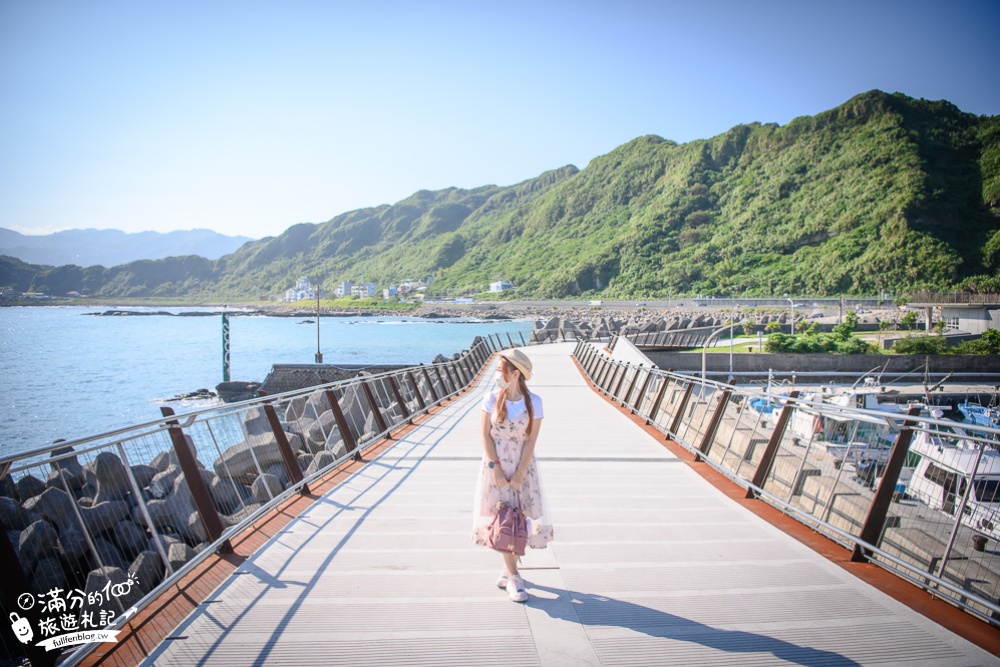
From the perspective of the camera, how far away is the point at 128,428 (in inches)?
163

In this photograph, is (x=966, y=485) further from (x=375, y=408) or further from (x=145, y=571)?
(x=375, y=408)

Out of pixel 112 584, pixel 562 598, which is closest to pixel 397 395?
pixel 112 584

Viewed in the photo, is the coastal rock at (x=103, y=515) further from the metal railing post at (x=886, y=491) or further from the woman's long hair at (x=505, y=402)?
the metal railing post at (x=886, y=491)

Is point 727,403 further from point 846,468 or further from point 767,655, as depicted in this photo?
point 767,655

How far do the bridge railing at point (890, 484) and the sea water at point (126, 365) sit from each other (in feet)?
49.3

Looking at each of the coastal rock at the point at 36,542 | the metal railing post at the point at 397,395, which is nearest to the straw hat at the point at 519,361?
the coastal rock at the point at 36,542

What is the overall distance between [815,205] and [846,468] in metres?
153

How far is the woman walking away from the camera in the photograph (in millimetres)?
4211

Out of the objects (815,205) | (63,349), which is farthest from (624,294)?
(63,349)

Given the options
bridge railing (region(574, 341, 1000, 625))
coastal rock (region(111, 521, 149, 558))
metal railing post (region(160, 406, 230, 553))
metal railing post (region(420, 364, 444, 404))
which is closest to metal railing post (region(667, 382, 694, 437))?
bridge railing (region(574, 341, 1000, 625))

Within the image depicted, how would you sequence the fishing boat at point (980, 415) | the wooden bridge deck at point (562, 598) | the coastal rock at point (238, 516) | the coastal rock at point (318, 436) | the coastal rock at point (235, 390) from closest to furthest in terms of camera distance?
the wooden bridge deck at point (562, 598) → the coastal rock at point (238, 516) → the coastal rock at point (318, 436) → the fishing boat at point (980, 415) → the coastal rock at point (235, 390)

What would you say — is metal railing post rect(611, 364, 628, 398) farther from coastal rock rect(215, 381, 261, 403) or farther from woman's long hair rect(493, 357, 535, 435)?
coastal rock rect(215, 381, 261, 403)

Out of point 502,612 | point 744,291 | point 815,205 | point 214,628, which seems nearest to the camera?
point 214,628

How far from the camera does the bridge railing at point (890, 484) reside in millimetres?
4355
